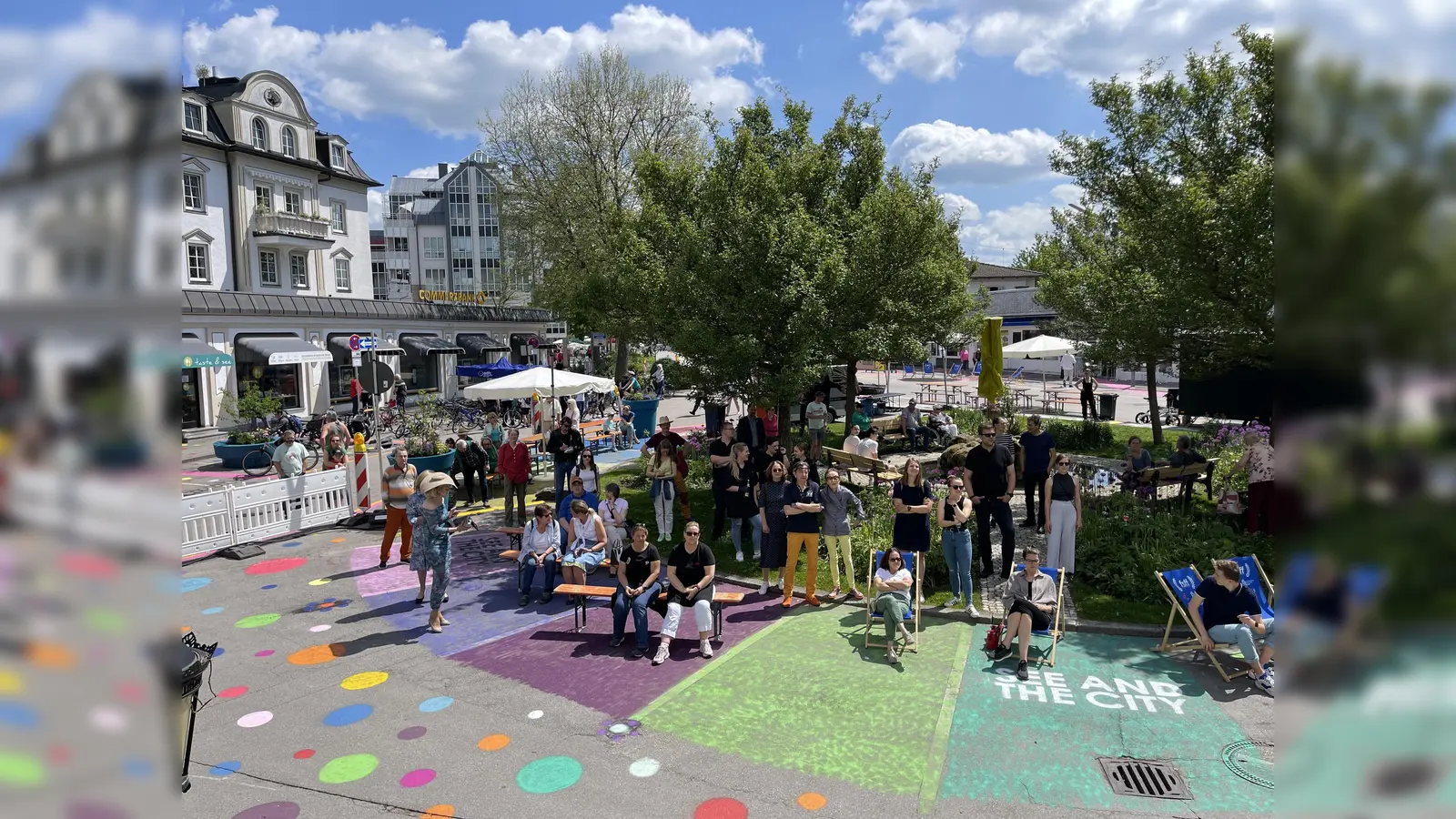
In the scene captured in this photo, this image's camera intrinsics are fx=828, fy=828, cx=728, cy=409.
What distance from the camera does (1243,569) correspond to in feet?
30.7

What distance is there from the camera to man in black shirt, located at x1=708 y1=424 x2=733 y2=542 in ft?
42.1

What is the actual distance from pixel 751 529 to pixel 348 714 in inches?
257

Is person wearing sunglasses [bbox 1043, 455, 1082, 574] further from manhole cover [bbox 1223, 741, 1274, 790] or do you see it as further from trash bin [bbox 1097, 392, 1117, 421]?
trash bin [bbox 1097, 392, 1117, 421]

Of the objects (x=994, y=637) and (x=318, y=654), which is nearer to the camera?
(x=994, y=637)

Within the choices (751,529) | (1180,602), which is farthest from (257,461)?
(1180,602)

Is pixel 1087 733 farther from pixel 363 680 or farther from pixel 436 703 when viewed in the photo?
pixel 363 680

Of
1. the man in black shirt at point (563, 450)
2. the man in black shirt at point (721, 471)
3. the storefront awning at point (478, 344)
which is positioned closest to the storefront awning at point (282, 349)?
the storefront awning at point (478, 344)

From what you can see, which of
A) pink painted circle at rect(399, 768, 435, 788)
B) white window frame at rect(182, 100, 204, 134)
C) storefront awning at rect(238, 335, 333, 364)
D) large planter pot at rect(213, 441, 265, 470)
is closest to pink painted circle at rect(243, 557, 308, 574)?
pink painted circle at rect(399, 768, 435, 788)

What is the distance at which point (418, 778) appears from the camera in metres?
6.53

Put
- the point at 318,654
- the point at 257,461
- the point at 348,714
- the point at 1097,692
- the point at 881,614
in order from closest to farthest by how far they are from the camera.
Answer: the point at 348,714
the point at 1097,692
the point at 318,654
the point at 881,614
the point at 257,461

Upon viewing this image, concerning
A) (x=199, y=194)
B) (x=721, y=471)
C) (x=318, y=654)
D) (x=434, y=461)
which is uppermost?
(x=199, y=194)
